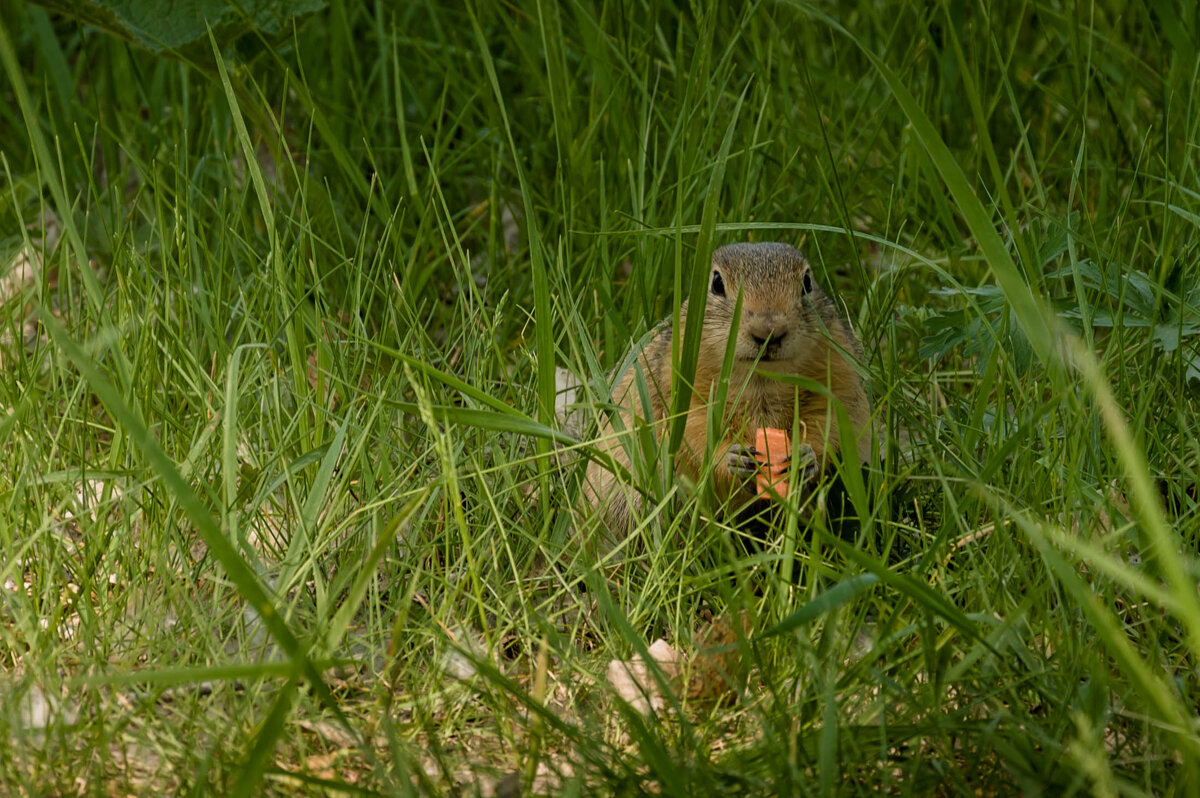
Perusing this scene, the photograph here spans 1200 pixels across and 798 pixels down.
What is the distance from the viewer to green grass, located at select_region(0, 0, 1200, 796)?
2203mm

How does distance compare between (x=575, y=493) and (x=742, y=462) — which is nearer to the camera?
(x=742, y=462)

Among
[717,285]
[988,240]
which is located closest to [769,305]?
[717,285]

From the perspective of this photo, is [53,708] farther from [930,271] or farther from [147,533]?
[930,271]

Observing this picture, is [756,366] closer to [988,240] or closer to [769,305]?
[769,305]

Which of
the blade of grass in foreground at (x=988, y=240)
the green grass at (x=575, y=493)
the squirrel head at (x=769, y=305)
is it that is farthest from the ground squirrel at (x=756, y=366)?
the blade of grass in foreground at (x=988, y=240)

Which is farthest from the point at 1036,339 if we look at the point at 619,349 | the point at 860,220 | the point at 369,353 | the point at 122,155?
the point at 122,155

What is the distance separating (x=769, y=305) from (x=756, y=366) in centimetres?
18

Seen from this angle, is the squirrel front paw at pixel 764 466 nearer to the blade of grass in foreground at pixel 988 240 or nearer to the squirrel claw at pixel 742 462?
the squirrel claw at pixel 742 462

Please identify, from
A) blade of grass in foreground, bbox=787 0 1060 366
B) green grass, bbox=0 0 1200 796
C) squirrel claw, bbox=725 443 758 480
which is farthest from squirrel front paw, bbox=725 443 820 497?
blade of grass in foreground, bbox=787 0 1060 366

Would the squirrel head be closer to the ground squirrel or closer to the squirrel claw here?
the ground squirrel

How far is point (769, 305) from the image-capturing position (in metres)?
3.37

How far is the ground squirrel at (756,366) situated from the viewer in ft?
10.8

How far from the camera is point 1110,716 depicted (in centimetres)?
229

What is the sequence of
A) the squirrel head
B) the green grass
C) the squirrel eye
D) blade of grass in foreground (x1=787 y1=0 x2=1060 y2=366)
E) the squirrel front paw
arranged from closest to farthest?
the green grass → blade of grass in foreground (x1=787 y1=0 x2=1060 y2=366) → the squirrel front paw → the squirrel head → the squirrel eye
